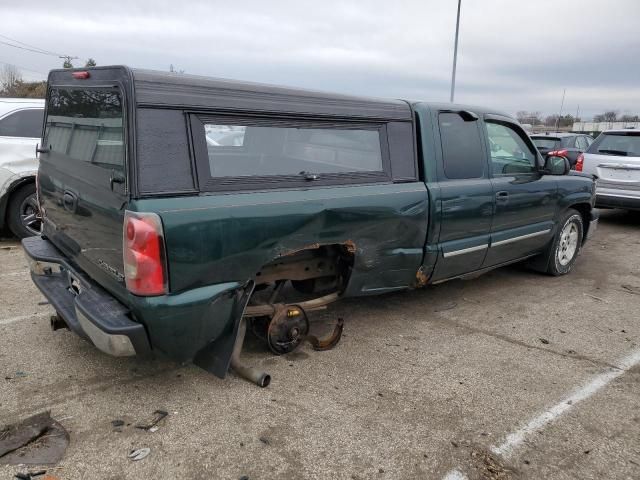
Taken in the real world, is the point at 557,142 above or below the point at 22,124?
below

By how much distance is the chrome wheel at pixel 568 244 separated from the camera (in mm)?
6008

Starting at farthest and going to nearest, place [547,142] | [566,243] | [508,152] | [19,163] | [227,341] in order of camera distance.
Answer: [547,142], [19,163], [566,243], [508,152], [227,341]

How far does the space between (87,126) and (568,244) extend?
528 cm

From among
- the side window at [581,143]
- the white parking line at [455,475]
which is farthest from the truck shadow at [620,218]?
the white parking line at [455,475]

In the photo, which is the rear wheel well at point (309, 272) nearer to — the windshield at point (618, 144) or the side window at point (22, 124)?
the side window at point (22, 124)

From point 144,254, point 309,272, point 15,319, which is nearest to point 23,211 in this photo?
point 15,319

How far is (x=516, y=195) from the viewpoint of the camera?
500 centimetres

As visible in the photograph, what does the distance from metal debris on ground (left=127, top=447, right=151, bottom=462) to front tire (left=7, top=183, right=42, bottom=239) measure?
483cm

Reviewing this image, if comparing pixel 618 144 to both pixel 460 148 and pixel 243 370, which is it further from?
pixel 243 370

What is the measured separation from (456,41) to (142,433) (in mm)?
18088

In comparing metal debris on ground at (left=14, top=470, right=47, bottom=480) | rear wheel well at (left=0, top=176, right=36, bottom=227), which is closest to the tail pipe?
metal debris on ground at (left=14, top=470, right=47, bottom=480)

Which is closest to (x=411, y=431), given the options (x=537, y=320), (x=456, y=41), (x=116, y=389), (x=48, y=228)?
(x=116, y=389)

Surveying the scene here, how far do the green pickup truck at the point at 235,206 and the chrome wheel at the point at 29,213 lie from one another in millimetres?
2870

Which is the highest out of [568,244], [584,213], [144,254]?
[144,254]
